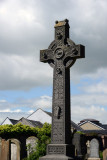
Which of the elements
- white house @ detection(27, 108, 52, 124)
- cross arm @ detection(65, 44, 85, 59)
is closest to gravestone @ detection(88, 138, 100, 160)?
cross arm @ detection(65, 44, 85, 59)

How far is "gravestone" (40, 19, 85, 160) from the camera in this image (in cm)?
1151

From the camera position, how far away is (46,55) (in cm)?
1304

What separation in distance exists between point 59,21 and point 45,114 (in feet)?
134

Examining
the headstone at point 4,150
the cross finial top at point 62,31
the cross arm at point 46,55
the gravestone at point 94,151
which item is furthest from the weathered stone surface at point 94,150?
the cross finial top at point 62,31

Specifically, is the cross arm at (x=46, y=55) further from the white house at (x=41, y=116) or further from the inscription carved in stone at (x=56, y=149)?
the white house at (x=41, y=116)

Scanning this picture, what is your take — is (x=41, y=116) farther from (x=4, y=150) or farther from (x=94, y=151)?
(x=4, y=150)

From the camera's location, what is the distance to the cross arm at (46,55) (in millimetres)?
12914

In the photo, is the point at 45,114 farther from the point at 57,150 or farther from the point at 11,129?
the point at 57,150

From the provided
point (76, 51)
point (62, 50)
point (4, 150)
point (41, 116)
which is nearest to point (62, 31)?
point (62, 50)

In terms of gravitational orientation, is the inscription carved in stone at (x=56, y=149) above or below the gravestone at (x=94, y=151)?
above

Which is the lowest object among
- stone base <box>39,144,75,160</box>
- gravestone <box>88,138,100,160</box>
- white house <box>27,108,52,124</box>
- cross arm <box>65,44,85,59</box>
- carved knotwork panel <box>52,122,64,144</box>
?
gravestone <box>88,138,100,160</box>

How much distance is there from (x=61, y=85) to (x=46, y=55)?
5.70ft

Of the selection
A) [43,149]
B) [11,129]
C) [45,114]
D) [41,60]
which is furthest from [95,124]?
[41,60]

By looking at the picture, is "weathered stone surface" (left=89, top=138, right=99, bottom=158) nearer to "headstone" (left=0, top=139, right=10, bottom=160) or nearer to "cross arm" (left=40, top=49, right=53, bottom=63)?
"headstone" (left=0, top=139, right=10, bottom=160)
